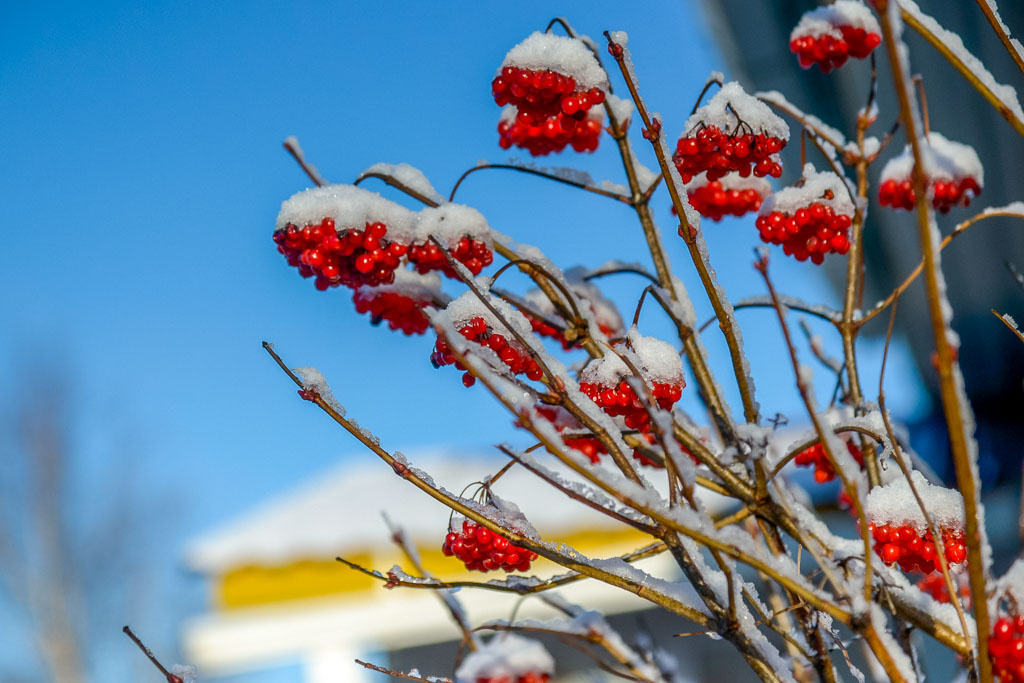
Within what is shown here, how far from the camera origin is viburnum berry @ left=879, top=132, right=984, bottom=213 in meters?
1.65

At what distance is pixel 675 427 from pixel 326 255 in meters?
0.64

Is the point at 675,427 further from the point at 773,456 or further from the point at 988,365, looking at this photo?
the point at 988,365

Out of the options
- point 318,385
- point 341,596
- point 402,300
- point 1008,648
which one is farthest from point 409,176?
point 341,596

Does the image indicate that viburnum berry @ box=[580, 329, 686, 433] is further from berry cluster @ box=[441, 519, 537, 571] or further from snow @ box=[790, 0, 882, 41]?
snow @ box=[790, 0, 882, 41]

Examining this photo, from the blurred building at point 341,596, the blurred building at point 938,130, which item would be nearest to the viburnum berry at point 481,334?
the blurred building at point 938,130

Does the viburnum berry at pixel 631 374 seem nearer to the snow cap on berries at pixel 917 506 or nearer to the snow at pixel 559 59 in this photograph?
the snow cap on berries at pixel 917 506

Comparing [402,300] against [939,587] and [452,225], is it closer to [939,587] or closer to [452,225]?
[452,225]

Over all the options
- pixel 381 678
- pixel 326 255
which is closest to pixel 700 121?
pixel 326 255

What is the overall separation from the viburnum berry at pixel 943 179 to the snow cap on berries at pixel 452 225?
2.83ft

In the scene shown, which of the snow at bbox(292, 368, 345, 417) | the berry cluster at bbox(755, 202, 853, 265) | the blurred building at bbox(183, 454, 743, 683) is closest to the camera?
the snow at bbox(292, 368, 345, 417)

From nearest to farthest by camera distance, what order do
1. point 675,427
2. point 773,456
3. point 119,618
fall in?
point 675,427 → point 773,456 → point 119,618

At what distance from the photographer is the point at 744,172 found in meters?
1.51

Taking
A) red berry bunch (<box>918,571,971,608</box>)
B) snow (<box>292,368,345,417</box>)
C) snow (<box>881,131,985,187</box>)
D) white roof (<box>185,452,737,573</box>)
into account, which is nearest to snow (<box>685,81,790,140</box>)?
snow (<box>881,131,985,187</box>)

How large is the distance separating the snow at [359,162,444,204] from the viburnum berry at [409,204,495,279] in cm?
13
